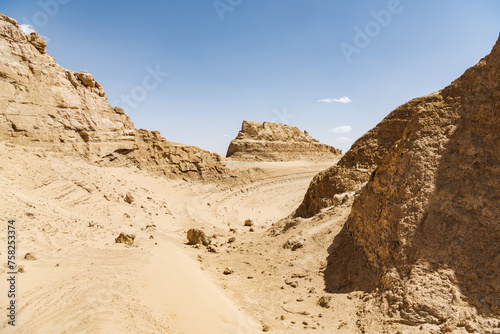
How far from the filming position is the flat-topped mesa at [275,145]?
103 feet

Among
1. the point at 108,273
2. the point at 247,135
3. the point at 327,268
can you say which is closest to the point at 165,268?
the point at 108,273

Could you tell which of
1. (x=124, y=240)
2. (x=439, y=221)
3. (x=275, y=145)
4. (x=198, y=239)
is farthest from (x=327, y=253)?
(x=275, y=145)

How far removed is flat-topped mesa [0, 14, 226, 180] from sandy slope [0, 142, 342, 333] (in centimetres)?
104

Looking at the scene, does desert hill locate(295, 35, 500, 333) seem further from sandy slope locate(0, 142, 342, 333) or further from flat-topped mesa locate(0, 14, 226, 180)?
flat-topped mesa locate(0, 14, 226, 180)

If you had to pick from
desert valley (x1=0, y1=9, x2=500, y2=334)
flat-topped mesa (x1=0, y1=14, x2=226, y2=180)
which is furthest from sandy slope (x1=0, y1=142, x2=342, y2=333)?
flat-topped mesa (x1=0, y1=14, x2=226, y2=180)

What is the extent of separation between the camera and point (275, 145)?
33000 millimetres

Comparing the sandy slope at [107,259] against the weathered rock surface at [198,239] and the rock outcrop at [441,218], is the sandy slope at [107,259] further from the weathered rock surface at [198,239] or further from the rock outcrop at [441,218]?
the rock outcrop at [441,218]

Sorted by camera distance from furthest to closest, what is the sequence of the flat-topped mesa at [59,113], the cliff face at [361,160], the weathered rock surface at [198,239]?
the flat-topped mesa at [59,113]
the weathered rock surface at [198,239]
the cliff face at [361,160]

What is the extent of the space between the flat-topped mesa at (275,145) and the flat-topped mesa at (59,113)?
1407 centimetres

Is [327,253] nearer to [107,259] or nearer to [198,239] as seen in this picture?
[107,259]

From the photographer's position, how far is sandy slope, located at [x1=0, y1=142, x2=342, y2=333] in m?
3.44

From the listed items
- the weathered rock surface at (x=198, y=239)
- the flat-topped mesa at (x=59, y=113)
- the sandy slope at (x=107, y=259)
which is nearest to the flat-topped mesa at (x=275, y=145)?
the flat-topped mesa at (x=59, y=113)

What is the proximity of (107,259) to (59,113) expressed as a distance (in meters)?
10.9

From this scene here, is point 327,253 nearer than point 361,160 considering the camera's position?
Yes
